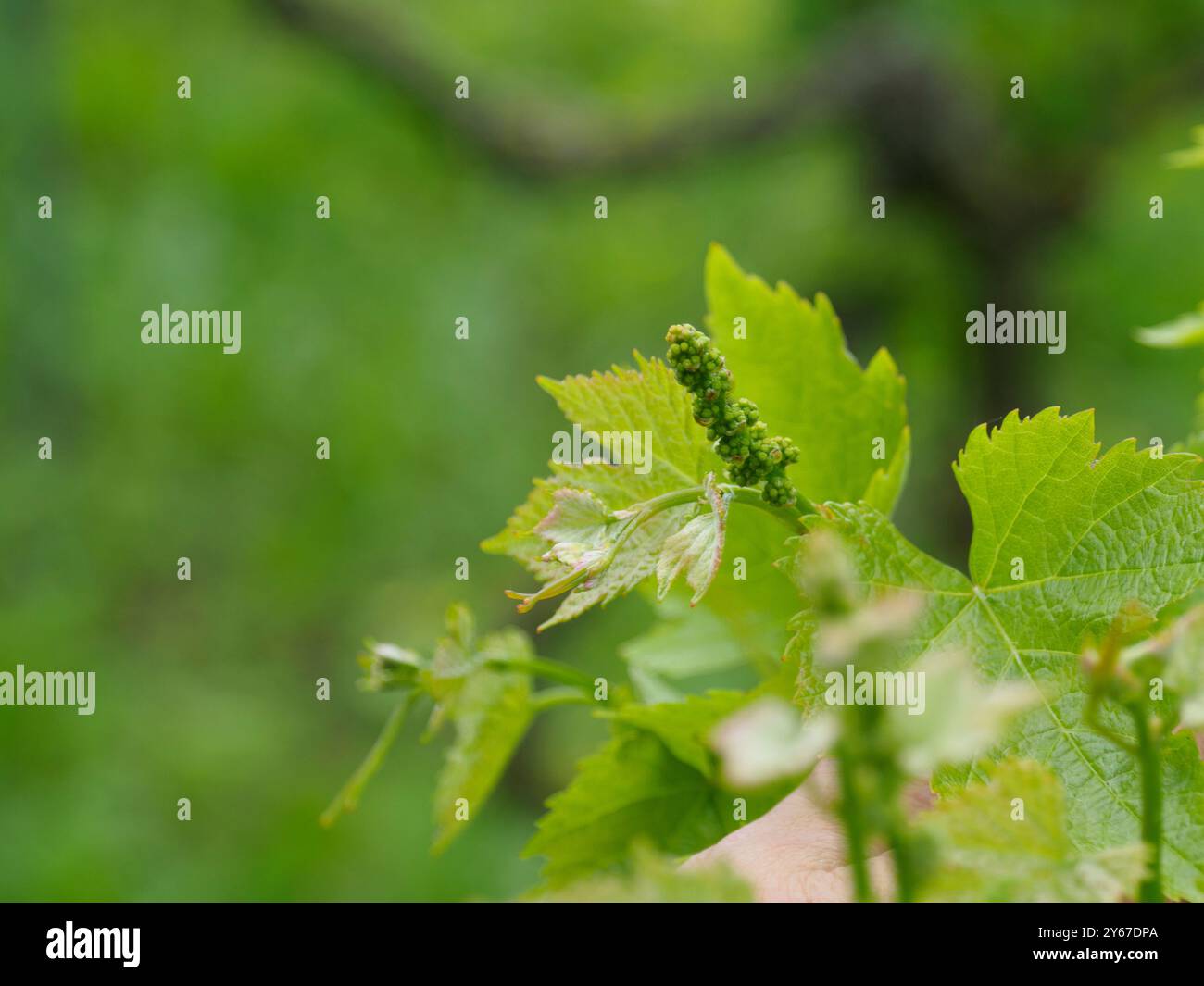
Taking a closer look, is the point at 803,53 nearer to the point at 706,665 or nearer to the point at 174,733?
the point at 174,733

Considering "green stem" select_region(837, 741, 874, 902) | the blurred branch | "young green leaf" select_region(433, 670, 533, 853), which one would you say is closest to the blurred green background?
the blurred branch

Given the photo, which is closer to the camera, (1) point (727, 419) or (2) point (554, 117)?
(1) point (727, 419)

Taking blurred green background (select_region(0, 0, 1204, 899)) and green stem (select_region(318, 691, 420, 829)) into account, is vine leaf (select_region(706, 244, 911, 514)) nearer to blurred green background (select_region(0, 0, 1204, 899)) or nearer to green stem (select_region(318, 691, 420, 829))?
green stem (select_region(318, 691, 420, 829))

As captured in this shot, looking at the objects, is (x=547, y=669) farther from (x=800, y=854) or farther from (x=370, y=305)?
(x=370, y=305)

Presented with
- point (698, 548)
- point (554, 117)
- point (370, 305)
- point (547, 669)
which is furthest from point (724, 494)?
point (370, 305)
